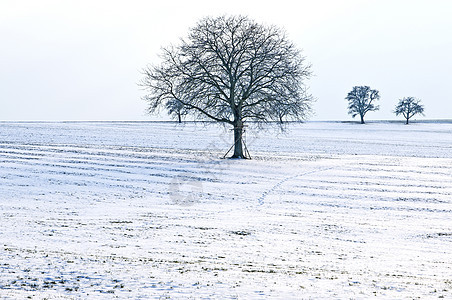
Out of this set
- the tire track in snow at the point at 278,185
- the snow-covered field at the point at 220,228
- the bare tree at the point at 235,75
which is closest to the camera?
the snow-covered field at the point at 220,228

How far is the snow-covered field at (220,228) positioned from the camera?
32.9ft

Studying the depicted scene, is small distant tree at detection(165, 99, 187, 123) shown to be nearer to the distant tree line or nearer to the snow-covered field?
the snow-covered field

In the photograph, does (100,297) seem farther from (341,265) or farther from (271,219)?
(271,219)

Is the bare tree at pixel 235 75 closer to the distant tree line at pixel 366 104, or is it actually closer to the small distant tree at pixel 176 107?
the small distant tree at pixel 176 107

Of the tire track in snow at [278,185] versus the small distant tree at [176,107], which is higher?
the small distant tree at [176,107]

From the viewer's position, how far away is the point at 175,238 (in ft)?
50.5

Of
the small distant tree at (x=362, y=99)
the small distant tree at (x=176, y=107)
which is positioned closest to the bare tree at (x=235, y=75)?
the small distant tree at (x=176, y=107)

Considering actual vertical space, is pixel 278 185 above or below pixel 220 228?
above

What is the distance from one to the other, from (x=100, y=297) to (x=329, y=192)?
19156 millimetres

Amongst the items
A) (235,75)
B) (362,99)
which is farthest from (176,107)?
(362,99)

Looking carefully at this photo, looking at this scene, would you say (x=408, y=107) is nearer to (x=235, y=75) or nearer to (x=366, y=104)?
(x=366, y=104)

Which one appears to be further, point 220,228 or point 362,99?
point 362,99

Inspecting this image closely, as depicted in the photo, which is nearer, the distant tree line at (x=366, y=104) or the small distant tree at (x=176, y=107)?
the small distant tree at (x=176, y=107)

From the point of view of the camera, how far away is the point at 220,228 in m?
17.3
